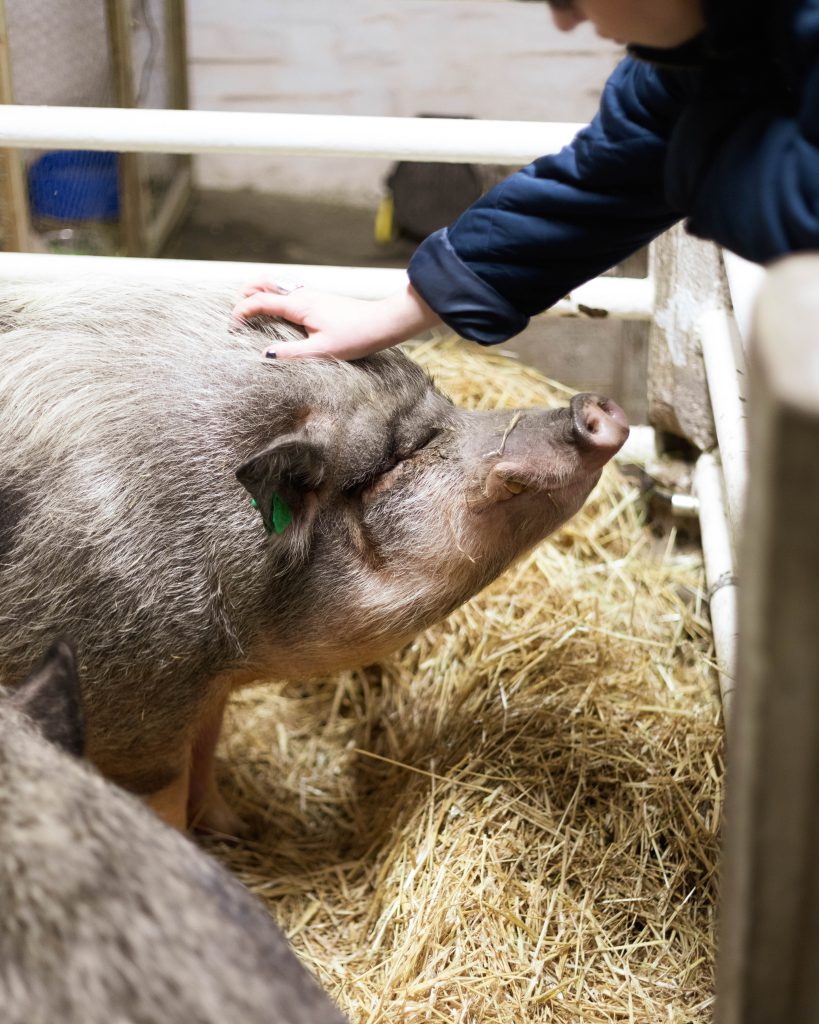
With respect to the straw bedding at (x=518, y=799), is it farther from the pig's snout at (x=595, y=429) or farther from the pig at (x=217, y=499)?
the pig's snout at (x=595, y=429)

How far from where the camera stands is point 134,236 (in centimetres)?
595

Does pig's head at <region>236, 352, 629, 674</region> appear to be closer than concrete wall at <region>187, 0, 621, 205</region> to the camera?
Yes

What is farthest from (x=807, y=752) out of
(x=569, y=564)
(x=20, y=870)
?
(x=569, y=564)

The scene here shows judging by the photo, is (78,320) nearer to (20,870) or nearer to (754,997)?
(20,870)

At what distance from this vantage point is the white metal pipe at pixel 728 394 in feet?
9.05

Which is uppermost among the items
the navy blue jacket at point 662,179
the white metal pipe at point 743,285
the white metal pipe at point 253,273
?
the navy blue jacket at point 662,179

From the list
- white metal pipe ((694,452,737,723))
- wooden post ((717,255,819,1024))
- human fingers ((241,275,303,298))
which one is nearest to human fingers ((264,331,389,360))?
human fingers ((241,275,303,298))

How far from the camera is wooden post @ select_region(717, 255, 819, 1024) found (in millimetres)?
934

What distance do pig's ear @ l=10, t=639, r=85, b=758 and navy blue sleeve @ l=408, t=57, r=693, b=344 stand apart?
972 mm

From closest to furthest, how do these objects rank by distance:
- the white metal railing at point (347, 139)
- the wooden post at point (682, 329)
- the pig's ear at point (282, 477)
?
the pig's ear at point (282, 477) < the white metal railing at point (347, 139) < the wooden post at point (682, 329)

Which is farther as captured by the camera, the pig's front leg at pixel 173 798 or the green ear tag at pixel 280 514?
the pig's front leg at pixel 173 798

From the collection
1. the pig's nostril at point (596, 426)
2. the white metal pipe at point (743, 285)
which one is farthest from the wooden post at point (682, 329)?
the pig's nostril at point (596, 426)

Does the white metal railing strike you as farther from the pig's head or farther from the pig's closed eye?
the pig's closed eye

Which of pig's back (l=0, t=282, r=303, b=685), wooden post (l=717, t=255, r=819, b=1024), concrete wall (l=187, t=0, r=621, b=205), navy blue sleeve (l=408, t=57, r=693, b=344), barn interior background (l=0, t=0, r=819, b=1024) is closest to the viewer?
wooden post (l=717, t=255, r=819, b=1024)
